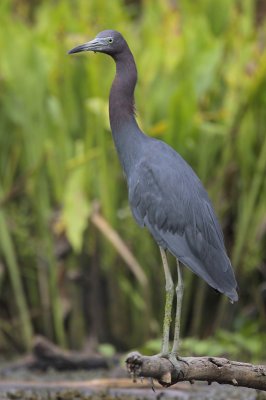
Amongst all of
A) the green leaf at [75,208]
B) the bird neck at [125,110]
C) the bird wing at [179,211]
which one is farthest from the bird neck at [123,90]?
the green leaf at [75,208]

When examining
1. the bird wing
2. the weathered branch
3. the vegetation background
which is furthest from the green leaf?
the weathered branch

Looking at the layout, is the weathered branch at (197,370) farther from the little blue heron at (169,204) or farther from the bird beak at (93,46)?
the bird beak at (93,46)

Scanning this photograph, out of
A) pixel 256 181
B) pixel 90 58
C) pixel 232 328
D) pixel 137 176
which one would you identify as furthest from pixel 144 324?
pixel 137 176

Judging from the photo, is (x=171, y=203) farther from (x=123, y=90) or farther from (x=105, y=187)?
(x=105, y=187)

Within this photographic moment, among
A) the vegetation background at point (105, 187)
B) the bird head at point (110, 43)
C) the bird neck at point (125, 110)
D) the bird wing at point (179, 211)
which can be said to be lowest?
the vegetation background at point (105, 187)

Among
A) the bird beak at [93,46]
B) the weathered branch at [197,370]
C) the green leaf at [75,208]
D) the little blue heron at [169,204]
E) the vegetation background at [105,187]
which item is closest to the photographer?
the weathered branch at [197,370]

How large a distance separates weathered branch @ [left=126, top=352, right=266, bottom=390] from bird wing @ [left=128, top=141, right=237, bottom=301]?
478 mm

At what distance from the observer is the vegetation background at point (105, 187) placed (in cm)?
616

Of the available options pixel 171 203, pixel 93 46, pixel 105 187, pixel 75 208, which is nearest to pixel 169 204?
pixel 171 203

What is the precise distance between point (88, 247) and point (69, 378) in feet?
3.21

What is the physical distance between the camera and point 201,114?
21.3 feet

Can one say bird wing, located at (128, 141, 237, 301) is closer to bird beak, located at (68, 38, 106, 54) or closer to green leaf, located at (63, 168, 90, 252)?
bird beak, located at (68, 38, 106, 54)

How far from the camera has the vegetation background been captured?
616 cm

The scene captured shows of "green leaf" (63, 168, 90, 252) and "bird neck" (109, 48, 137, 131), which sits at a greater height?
"bird neck" (109, 48, 137, 131)
